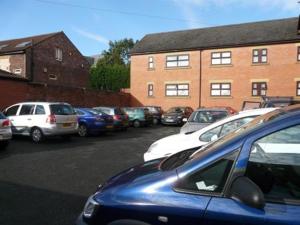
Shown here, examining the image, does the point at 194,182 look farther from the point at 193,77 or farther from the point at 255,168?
the point at 193,77

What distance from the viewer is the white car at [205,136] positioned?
664 centimetres

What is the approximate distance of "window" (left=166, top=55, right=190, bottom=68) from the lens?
35.5 metres

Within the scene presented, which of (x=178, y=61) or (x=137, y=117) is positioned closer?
(x=137, y=117)

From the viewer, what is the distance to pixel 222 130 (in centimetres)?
671

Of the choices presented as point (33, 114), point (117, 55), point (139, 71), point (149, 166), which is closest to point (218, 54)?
point (139, 71)

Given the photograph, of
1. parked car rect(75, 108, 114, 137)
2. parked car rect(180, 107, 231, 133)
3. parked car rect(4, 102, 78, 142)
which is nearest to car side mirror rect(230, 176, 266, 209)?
parked car rect(180, 107, 231, 133)

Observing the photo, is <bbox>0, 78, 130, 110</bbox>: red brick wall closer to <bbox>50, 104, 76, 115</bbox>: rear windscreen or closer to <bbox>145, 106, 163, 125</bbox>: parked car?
<bbox>145, 106, 163, 125</bbox>: parked car

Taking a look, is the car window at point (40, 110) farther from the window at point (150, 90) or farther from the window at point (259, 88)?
the window at point (150, 90)

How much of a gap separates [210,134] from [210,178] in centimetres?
412

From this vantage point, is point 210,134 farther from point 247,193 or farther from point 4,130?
point 4,130

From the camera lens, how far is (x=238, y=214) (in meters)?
2.49

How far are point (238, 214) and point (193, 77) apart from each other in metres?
33.0

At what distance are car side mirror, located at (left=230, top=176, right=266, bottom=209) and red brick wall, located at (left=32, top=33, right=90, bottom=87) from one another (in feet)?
121

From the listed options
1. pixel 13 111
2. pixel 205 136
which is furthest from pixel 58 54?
pixel 205 136
